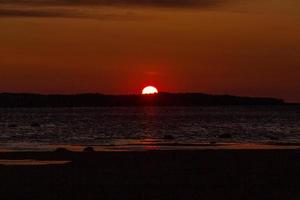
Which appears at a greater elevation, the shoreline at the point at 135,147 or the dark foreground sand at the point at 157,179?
the shoreline at the point at 135,147

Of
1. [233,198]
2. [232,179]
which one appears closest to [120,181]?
[232,179]

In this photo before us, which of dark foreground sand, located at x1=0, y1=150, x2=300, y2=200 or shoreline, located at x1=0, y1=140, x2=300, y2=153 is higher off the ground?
shoreline, located at x1=0, y1=140, x2=300, y2=153

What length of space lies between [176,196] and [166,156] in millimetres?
17938

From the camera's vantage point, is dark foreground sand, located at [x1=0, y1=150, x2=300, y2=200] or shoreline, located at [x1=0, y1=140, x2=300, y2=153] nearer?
dark foreground sand, located at [x1=0, y1=150, x2=300, y2=200]

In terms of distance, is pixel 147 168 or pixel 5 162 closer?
pixel 147 168

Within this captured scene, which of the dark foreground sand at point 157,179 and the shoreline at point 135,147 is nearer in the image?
the dark foreground sand at point 157,179

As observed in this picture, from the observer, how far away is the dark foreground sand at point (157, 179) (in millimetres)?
25703

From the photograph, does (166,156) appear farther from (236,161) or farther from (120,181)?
(120,181)

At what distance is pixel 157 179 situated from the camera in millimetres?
30000

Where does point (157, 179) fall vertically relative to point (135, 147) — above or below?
below

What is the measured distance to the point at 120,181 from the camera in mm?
29453

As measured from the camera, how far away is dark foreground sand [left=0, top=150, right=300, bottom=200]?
25703mm

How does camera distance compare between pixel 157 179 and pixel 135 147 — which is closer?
pixel 157 179

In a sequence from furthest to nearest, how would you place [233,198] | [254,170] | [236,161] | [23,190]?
[236,161], [254,170], [23,190], [233,198]
